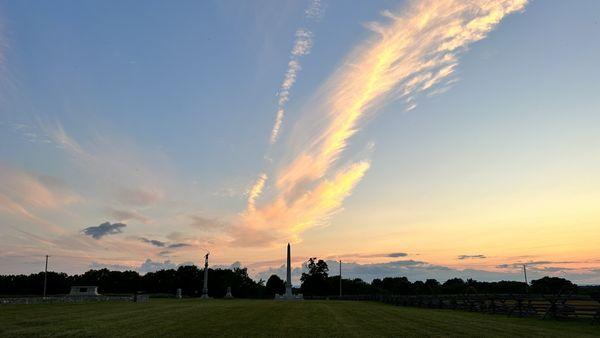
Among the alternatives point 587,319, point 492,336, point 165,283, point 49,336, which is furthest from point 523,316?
point 165,283

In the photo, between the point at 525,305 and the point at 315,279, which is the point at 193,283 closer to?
the point at 315,279

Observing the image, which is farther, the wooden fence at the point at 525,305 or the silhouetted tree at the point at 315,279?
the silhouetted tree at the point at 315,279

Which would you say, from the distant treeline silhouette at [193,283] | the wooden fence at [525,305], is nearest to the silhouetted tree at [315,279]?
the distant treeline silhouette at [193,283]

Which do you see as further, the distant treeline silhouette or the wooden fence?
the distant treeline silhouette

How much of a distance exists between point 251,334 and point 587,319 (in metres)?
21.1

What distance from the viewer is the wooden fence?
28547mm

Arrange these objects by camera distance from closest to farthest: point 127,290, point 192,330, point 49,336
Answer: point 49,336 < point 192,330 < point 127,290

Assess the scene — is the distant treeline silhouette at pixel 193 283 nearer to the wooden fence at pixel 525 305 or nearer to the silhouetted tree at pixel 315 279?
the silhouetted tree at pixel 315 279

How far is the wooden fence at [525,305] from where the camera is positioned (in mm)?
28547

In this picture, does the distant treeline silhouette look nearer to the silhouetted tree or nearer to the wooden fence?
the silhouetted tree

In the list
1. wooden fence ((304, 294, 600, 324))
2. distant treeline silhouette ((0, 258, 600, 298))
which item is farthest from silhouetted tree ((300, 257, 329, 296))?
wooden fence ((304, 294, 600, 324))

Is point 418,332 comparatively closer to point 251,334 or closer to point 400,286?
point 251,334

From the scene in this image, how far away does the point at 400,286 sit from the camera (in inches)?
6373

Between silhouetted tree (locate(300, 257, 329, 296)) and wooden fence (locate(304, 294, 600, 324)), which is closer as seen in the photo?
wooden fence (locate(304, 294, 600, 324))
